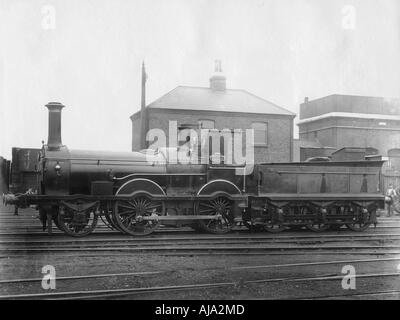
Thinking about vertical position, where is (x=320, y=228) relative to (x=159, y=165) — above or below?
below

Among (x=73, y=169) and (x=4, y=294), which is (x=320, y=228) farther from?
(x=4, y=294)

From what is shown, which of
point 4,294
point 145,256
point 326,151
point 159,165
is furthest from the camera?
point 326,151

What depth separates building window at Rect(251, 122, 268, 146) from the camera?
33.1m

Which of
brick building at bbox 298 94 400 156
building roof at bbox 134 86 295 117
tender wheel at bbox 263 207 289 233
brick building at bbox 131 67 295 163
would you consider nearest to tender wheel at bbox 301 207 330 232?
tender wheel at bbox 263 207 289 233

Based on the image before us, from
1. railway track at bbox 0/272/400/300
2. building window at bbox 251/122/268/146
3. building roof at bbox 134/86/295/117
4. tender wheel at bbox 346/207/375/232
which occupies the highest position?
building roof at bbox 134/86/295/117

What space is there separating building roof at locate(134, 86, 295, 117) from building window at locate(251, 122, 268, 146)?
2.81 ft

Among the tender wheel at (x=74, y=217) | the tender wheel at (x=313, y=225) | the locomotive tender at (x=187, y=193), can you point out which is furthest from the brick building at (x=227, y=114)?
the tender wheel at (x=74, y=217)

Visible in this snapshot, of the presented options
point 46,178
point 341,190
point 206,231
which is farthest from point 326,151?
point 46,178

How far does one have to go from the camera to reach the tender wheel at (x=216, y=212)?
1209 centimetres

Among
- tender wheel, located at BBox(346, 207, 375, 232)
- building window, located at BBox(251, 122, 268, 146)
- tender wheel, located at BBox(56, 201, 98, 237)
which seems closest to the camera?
tender wheel, located at BBox(56, 201, 98, 237)

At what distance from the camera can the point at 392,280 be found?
274 inches

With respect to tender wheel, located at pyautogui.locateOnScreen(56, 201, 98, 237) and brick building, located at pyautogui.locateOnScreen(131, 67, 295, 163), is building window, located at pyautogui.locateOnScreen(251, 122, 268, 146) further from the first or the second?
tender wheel, located at pyautogui.locateOnScreen(56, 201, 98, 237)

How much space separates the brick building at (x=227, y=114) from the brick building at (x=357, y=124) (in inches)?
235
